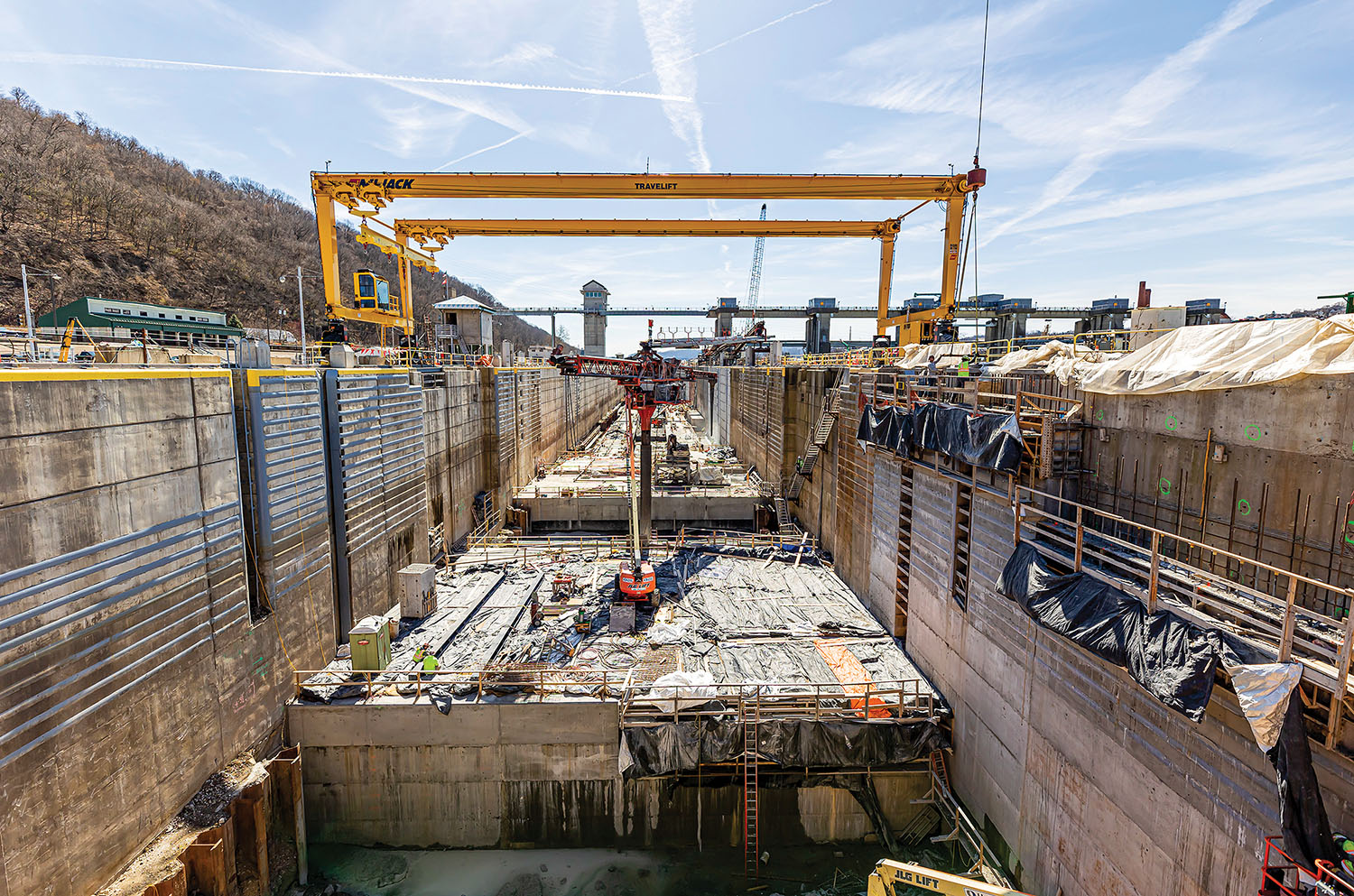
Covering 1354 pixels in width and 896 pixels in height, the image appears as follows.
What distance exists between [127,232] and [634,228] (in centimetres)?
6625

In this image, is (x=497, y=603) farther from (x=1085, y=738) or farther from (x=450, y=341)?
(x=450, y=341)

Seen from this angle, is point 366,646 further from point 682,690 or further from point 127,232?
point 127,232

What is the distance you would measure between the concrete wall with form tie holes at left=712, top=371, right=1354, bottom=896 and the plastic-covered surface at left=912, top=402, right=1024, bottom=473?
93 cm

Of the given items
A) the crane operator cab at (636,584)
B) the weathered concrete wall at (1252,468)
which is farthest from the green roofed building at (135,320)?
the weathered concrete wall at (1252,468)

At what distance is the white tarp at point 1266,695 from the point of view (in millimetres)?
5535

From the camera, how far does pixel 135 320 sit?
99.7 feet

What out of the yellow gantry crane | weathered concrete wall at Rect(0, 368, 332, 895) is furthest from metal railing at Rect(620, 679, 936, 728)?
the yellow gantry crane

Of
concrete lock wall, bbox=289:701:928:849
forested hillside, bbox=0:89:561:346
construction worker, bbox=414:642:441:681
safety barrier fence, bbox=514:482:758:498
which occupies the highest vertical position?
forested hillside, bbox=0:89:561:346

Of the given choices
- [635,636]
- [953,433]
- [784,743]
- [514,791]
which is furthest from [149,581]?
[953,433]

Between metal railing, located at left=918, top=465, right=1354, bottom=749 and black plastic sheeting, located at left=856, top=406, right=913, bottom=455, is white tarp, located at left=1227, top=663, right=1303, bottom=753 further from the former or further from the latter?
black plastic sheeting, located at left=856, top=406, right=913, bottom=455

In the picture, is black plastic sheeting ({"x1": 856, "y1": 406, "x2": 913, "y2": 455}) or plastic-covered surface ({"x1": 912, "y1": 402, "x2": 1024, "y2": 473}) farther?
black plastic sheeting ({"x1": 856, "y1": 406, "x2": 913, "y2": 455})

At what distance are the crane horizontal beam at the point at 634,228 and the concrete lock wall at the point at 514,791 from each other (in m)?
19.9

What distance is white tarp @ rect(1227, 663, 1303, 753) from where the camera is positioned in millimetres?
5535

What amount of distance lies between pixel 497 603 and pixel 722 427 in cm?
3841
